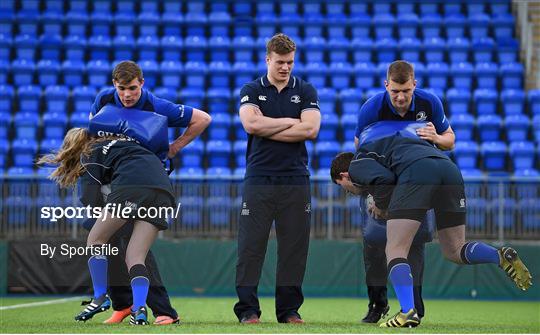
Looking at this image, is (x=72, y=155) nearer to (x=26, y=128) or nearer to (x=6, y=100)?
(x=26, y=128)

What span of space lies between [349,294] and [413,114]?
206 inches

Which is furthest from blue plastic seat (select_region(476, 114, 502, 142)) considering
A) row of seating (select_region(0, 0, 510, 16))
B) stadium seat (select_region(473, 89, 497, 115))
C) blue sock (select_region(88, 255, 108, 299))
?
blue sock (select_region(88, 255, 108, 299))

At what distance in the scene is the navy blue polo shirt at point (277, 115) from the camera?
6379 mm

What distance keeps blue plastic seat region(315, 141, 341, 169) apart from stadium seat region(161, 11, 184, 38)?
17.6 feet

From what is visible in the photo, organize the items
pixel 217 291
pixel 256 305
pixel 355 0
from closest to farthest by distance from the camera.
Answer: pixel 256 305
pixel 217 291
pixel 355 0

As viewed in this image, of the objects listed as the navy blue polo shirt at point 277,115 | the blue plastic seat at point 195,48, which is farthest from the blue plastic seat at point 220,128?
the navy blue polo shirt at point 277,115

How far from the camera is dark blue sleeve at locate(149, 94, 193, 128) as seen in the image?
20.6 feet

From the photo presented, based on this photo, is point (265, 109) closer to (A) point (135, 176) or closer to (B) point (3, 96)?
(A) point (135, 176)

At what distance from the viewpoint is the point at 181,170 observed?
590 inches

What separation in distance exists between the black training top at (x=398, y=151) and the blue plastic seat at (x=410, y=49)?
12.7m

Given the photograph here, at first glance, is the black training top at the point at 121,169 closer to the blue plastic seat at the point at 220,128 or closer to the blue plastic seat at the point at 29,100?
the blue plastic seat at the point at 220,128

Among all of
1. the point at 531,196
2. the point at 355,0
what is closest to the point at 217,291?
the point at 531,196

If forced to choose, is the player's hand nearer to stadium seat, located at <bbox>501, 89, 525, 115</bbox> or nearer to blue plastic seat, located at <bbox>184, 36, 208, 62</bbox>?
stadium seat, located at <bbox>501, 89, 525, 115</bbox>

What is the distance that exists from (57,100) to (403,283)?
40.0 feet
